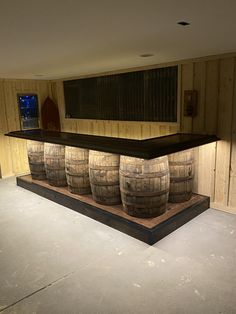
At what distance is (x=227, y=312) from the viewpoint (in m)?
1.87

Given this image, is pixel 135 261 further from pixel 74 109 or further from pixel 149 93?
pixel 74 109

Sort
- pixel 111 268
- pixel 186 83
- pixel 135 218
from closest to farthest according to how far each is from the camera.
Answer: pixel 111 268, pixel 135 218, pixel 186 83

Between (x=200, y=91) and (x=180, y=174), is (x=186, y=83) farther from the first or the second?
(x=180, y=174)

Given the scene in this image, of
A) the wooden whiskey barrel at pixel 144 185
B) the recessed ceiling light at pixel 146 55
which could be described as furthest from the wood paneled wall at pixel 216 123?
the wooden whiskey barrel at pixel 144 185

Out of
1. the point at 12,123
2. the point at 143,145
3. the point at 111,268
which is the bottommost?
the point at 111,268

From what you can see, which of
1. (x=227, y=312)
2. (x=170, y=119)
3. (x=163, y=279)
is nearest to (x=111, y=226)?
(x=163, y=279)

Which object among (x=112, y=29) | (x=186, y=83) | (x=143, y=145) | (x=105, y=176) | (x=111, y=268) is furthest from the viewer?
(x=186, y=83)

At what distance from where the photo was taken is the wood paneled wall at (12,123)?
5.27 m

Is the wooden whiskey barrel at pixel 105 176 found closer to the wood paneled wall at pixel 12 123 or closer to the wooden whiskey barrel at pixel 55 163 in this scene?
the wooden whiskey barrel at pixel 55 163

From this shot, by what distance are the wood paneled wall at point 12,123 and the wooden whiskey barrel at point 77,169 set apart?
220 cm

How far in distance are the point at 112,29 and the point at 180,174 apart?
2.00 m

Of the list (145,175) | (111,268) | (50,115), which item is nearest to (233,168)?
(145,175)

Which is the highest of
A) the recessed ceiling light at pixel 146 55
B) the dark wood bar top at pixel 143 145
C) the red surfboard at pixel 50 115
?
the recessed ceiling light at pixel 146 55

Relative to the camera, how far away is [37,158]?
4484mm
